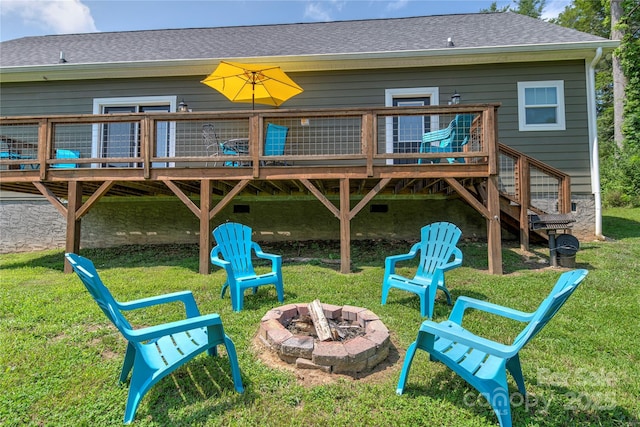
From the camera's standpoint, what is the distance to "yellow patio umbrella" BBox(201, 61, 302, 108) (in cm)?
591

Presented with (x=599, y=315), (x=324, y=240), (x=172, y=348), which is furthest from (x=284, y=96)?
(x=599, y=315)

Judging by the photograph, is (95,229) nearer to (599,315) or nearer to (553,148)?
(599,315)

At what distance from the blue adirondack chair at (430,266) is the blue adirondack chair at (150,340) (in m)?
1.92

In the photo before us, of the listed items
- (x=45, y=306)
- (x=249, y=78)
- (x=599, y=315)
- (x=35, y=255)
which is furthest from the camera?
(x=35, y=255)

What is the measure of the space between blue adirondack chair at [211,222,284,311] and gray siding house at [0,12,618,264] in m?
3.15

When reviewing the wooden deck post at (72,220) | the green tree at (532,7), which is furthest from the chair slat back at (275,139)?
the green tree at (532,7)

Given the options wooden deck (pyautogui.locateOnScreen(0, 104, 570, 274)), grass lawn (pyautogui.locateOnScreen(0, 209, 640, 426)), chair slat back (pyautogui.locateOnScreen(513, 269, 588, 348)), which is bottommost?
grass lawn (pyautogui.locateOnScreen(0, 209, 640, 426))

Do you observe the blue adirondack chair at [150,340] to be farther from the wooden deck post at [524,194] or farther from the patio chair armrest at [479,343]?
the wooden deck post at [524,194]

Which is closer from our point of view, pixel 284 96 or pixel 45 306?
pixel 45 306

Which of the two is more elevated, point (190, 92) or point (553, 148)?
point (190, 92)

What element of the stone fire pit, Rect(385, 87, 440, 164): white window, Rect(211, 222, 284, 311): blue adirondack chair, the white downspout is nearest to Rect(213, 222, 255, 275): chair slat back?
Rect(211, 222, 284, 311): blue adirondack chair

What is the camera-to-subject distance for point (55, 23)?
1059 centimetres

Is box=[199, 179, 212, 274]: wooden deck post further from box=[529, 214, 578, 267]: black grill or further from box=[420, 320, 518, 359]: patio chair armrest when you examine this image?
box=[529, 214, 578, 267]: black grill

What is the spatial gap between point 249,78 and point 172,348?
17.3ft
